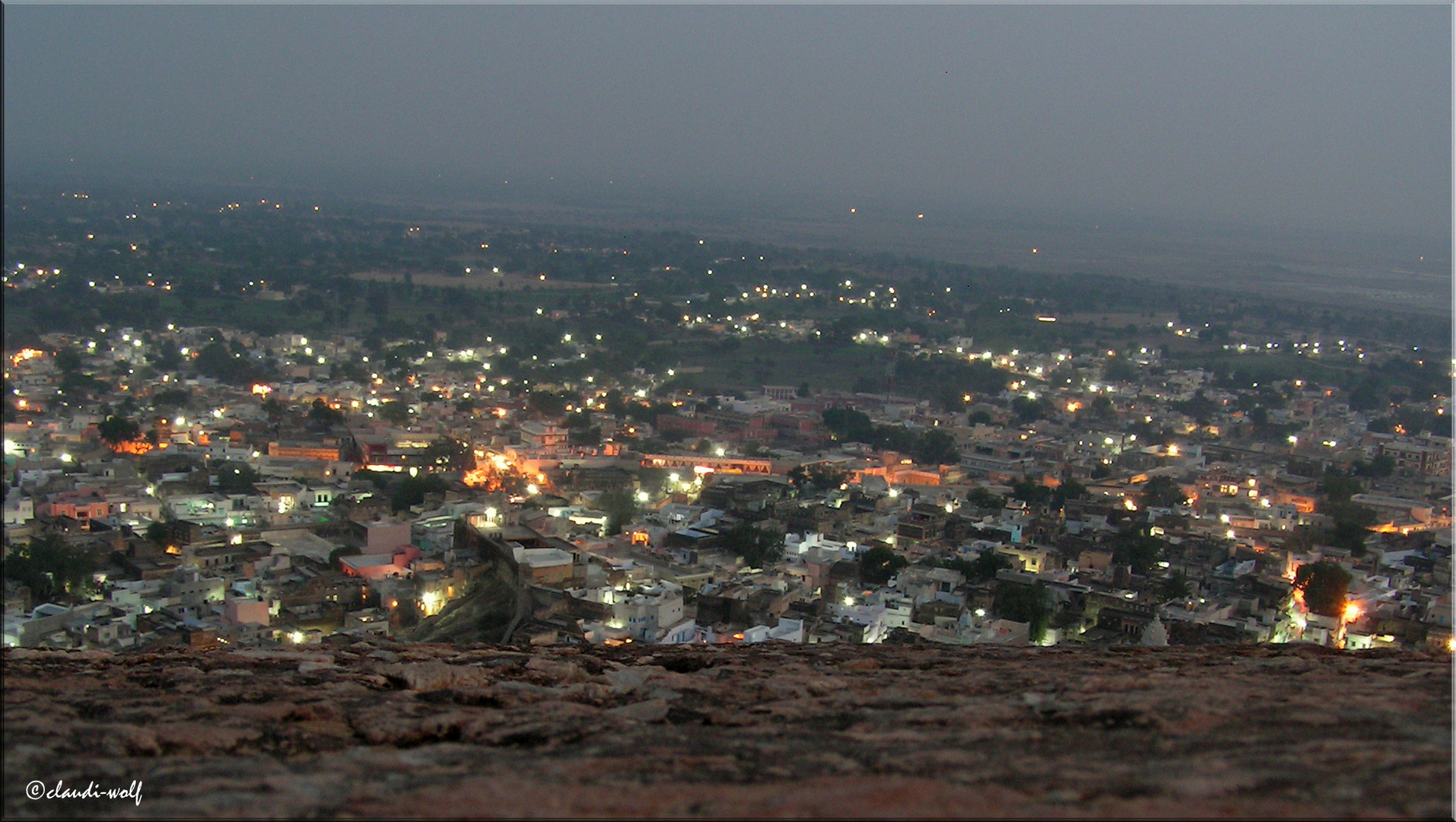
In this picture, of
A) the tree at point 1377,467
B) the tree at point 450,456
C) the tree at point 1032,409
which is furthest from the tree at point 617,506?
the tree at point 1377,467

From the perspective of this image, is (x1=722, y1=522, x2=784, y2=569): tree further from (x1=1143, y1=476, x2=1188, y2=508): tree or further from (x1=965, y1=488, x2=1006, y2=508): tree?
(x1=1143, y1=476, x2=1188, y2=508): tree

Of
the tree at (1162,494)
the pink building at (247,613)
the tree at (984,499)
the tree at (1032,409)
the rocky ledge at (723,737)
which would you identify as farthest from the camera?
the tree at (1032,409)

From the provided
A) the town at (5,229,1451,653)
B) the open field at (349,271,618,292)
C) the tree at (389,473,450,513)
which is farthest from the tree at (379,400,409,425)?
the open field at (349,271,618,292)

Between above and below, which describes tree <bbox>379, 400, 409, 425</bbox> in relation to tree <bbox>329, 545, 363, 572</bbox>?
below

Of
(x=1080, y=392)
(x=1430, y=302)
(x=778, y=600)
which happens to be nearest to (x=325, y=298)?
(x=1080, y=392)

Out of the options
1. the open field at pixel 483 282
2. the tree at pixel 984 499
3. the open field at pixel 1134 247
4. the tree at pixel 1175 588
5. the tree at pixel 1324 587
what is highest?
the open field at pixel 1134 247

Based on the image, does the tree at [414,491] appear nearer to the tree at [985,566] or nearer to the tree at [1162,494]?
the tree at [985,566]
